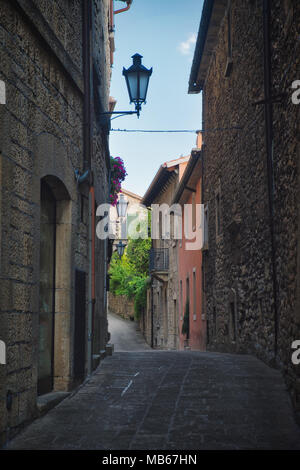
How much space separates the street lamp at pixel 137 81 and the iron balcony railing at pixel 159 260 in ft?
59.2

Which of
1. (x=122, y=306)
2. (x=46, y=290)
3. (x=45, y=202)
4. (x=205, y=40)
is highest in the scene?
(x=205, y=40)

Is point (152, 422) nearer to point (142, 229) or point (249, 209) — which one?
point (249, 209)

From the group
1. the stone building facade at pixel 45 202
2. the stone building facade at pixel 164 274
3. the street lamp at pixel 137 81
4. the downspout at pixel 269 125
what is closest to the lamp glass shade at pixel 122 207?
the stone building facade at pixel 45 202

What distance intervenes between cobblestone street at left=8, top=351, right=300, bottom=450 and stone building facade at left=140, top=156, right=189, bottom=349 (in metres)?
15.9

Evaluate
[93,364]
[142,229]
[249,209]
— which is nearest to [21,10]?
[93,364]

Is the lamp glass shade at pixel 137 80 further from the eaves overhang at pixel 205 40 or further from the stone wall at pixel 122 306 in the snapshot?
the stone wall at pixel 122 306

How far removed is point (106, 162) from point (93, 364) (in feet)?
16.4

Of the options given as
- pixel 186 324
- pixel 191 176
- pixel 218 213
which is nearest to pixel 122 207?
pixel 191 176

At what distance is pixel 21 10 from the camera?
4.88 meters

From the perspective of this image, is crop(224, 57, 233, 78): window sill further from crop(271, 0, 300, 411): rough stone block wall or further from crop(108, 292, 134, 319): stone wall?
crop(108, 292, 134, 319): stone wall

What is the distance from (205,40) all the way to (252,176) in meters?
5.44

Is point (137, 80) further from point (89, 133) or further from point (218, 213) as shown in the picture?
point (218, 213)

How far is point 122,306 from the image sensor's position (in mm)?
38281

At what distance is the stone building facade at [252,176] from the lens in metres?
6.49
